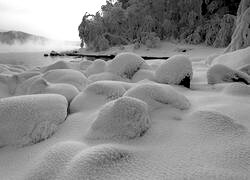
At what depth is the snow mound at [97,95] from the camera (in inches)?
119

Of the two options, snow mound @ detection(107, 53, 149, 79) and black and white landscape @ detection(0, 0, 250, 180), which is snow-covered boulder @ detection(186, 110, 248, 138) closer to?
black and white landscape @ detection(0, 0, 250, 180)

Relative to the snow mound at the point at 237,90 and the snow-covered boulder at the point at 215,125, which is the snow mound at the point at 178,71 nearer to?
the snow mound at the point at 237,90

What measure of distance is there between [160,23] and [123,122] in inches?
944

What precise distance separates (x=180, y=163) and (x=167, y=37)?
79.8 feet

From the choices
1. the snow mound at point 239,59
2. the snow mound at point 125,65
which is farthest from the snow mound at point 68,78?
the snow mound at point 239,59

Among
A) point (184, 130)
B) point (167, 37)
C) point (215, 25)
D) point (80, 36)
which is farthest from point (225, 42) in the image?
point (184, 130)

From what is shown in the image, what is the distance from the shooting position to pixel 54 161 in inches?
74.4

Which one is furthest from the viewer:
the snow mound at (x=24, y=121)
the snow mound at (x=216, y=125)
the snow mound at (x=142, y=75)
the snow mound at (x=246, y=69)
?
the snow mound at (x=246, y=69)

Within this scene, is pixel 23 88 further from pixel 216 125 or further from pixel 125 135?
pixel 216 125

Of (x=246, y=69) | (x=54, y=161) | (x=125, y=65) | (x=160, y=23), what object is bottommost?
(x=54, y=161)

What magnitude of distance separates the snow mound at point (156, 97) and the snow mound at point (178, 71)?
120 centimetres

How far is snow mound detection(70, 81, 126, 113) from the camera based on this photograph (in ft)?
9.88

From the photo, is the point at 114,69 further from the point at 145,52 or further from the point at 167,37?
the point at 167,37

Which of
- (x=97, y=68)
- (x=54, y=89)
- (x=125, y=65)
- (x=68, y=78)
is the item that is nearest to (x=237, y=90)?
(x=125, y=65)
